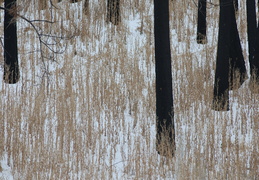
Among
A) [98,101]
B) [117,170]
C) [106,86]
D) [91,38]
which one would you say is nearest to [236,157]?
[117,170]

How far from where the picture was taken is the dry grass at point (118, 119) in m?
5.75

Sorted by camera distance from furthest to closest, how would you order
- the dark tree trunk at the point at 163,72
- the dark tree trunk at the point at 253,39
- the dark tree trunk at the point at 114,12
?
the dark tree trunk at the point at 114,12, the dark tree trunk at the point at 253,39, the dark tree trunk at the point at 163,72

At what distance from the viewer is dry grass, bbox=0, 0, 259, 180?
226 inches

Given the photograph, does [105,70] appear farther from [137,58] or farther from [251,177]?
[251,177]

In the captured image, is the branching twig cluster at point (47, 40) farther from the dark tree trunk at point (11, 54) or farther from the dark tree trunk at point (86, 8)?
the dark tree trunk at point (86, 8)

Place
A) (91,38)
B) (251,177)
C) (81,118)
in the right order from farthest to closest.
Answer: (91,38) < (81,118) < (251,177)

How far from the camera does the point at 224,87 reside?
8.12 m

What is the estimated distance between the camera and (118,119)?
24.8ft

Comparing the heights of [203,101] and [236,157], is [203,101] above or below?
above

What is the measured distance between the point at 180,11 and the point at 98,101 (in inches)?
243

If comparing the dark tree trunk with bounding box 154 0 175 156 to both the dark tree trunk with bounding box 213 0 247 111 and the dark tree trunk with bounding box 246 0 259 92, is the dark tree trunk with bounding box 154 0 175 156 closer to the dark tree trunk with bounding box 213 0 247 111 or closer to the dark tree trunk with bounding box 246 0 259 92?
the dark tree trunk with bounding box 213 0 247 111

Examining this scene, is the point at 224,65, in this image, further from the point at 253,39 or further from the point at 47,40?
the point at 47,40

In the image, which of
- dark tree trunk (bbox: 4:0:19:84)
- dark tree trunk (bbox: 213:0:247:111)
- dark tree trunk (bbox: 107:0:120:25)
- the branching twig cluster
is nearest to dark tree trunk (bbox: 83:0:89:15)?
dark tree trunk (bbox: 107:0:120:25)

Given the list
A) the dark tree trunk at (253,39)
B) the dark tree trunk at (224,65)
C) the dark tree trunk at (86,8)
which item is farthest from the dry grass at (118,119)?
the dark tree trunk at (86,8)
